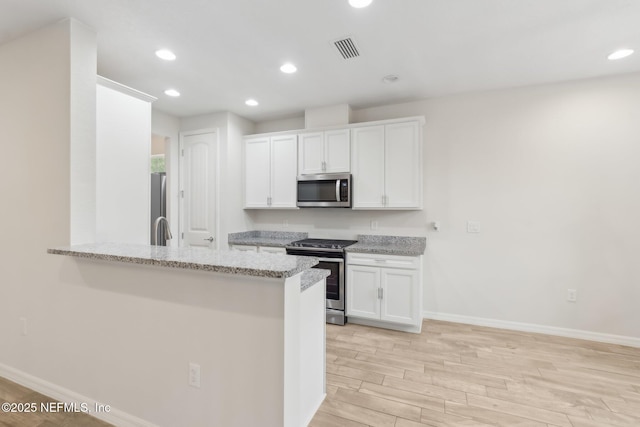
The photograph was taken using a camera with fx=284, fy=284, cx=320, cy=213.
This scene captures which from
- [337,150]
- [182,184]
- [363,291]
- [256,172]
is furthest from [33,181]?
[363,291]

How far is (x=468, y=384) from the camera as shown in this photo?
87.1 inches

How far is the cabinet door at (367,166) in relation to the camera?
3.55 meters

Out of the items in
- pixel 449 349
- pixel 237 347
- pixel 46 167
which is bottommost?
pixel 449 349

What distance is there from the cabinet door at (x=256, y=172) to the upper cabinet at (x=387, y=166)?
1319 millimetres

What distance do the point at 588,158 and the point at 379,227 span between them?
2341 millimetres

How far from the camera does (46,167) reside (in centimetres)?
210

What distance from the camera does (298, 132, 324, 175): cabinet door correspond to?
12.5 feet

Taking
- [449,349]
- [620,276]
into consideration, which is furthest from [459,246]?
[620,276]

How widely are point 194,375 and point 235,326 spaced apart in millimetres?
418

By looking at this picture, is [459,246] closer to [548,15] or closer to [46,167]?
[548,15]

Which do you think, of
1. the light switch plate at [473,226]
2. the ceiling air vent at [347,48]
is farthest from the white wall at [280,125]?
the light switch plate at [473,226]

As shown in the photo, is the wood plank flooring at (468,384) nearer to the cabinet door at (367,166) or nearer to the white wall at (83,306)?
the white wall at (83,306)

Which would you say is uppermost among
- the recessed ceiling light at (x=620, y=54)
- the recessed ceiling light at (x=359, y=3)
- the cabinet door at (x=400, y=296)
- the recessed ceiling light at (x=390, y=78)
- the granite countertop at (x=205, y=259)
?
the recessed ceiling light at (x=390, y=78)

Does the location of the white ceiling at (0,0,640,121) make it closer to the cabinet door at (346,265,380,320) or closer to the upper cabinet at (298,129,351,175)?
the upper cabinet at (298,129,351,175)
